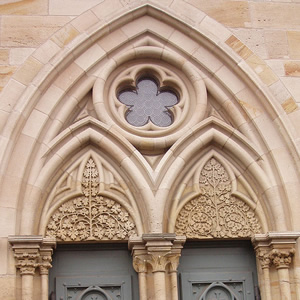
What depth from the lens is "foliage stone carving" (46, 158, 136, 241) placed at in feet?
26.6

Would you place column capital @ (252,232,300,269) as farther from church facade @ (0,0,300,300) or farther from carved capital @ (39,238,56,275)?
carved capital @ (39,238,56,275)

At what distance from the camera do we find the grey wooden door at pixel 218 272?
8.33m

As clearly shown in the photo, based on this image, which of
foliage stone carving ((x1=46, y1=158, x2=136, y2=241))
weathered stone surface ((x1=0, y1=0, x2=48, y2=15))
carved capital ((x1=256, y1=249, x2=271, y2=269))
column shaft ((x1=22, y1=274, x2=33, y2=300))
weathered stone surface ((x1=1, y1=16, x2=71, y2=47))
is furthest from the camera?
weathered stone surface ((x1=0, y1=0, x2=48, y2=15))

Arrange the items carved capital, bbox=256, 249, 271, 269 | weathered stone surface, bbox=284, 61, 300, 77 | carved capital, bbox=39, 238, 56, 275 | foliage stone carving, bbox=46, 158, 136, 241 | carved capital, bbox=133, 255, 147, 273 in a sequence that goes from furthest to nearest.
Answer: weathered stone surface, bbox=284, 61, 300, 77, carved capital, bbox=256, 249, 271, 269, foliage stone carving, bbox=46, 158, 136, 241, carved capital, bbox=133, 255, 147, 273, carved capital, bbox=39, 238, 56, 275

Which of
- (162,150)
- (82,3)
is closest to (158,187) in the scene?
(162,150)

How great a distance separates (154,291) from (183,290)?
48 cm

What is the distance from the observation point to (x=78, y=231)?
814cm

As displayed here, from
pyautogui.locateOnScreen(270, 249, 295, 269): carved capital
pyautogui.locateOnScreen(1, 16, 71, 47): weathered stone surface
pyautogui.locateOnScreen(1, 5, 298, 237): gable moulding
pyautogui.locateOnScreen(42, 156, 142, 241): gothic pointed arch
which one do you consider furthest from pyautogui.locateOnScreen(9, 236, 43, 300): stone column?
pyautogui.locateOnScreen(270, 249, 295, 269): carved capital

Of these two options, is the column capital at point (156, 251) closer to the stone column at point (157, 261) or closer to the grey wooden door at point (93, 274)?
the stone column at point (157, 261)

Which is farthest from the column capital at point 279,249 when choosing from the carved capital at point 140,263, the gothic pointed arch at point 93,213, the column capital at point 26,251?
the column capital at point 26,251

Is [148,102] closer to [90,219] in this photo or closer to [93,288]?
[90,219]

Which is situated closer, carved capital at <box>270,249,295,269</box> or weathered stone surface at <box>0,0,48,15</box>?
carved capital at <box>270,249,295,269</box>

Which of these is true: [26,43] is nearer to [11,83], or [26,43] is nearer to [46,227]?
[11,83]

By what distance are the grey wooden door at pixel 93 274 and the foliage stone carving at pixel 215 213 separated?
792 millimetres
